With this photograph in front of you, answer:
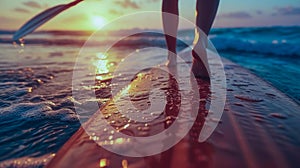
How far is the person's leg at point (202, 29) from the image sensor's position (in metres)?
1.75

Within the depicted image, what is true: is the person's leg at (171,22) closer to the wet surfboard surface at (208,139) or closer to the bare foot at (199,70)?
the bare foot at (199,70)

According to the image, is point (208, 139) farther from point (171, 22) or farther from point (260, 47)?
point (260, 47)

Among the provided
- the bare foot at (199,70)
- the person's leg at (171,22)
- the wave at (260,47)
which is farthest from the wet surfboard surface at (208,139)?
the wave at (260,47)

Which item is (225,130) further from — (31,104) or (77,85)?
(77,85)

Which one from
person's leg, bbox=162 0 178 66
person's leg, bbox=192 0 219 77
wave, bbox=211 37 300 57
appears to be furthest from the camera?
wave, bbox=211 37 300 57

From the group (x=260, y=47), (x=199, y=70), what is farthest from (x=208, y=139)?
(x=260, y=47)

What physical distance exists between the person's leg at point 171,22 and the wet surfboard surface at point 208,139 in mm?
889

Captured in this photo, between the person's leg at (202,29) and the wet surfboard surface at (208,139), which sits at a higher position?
the person's leg at (202,29)

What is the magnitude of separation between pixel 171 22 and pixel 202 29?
0.36 m

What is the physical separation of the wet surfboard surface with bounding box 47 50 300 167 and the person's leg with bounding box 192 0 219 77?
0.48 m

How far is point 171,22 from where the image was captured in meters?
2.09

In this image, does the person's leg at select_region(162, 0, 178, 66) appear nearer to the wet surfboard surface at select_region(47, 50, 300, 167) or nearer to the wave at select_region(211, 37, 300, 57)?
the wet surfboard surface at select_region(47, 50, 300, 167)

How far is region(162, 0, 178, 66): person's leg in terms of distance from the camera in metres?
1.99

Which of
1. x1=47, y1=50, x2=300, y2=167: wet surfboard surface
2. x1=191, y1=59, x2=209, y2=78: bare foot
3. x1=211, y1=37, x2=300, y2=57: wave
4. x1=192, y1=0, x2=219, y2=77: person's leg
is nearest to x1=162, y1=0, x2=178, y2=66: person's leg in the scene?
x1=192, y1=0, x2=219, y2=77: person's leg
